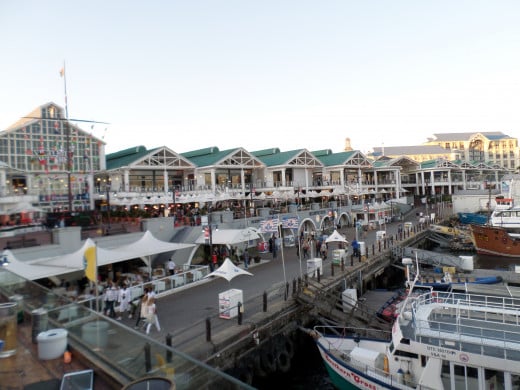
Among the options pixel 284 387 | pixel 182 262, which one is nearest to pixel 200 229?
pixel 182 262

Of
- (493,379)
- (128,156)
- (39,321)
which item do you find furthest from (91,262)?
(128,156)

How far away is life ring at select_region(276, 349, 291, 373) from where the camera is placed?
52.4 ft

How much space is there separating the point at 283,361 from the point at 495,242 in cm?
3219

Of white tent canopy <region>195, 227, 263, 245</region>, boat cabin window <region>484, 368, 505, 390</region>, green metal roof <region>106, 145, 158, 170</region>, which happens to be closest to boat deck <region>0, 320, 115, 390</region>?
boat cabin window <region>484, 368, 505, 390</region>

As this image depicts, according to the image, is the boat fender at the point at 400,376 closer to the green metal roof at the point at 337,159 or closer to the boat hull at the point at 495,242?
the boat hull at the point at 495,242

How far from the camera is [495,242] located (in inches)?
1537

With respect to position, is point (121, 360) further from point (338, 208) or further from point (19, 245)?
point (338, 208)

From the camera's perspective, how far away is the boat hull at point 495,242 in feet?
126

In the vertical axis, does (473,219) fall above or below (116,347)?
below

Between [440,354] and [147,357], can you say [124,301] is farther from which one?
[440,354]

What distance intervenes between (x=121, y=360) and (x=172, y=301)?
10647 mm

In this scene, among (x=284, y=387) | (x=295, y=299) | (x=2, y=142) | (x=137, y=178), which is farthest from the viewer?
(x=137, y=178)

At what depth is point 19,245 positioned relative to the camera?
18625 millimetres

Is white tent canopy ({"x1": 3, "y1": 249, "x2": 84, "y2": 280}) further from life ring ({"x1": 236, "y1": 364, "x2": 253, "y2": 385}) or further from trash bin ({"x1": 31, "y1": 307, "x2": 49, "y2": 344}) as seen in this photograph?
life ring ({"x1": 236, "y1": 364, "x2": 253, "y2": 385})
